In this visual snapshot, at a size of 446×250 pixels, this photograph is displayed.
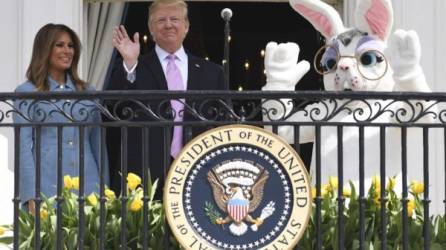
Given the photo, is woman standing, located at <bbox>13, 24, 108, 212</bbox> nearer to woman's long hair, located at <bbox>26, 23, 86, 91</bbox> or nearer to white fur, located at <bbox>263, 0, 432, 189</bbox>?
woman's long hair, located at <bbox>26, 23, 86, 91</bbox>

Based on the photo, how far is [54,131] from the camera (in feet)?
22.4

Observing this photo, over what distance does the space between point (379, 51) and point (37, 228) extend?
220cm

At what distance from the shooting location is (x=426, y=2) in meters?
8.71

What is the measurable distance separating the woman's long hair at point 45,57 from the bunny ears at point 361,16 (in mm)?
1279

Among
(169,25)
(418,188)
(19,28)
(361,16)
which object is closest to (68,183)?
(169,25)

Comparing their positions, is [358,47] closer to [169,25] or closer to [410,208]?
[169,25]

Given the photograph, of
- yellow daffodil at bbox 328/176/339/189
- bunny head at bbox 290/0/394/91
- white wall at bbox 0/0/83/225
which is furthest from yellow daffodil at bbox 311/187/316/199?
white wall at bbox 0/0/83/225

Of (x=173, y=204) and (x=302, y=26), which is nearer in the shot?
(x=173, y=204)

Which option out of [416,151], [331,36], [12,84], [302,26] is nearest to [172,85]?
[331,36]

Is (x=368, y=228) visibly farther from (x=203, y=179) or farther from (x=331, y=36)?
(x=331, y=36)

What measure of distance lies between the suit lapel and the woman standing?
1.26 ft

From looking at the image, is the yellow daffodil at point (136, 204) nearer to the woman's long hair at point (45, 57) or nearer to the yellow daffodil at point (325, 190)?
the yellow daffodil at point (325, 190)

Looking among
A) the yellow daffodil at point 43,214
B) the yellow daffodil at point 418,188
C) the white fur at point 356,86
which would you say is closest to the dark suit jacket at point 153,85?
the white fur at point 356,86

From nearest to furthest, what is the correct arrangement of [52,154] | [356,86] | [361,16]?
[356,86], [52,154], [361,16]
